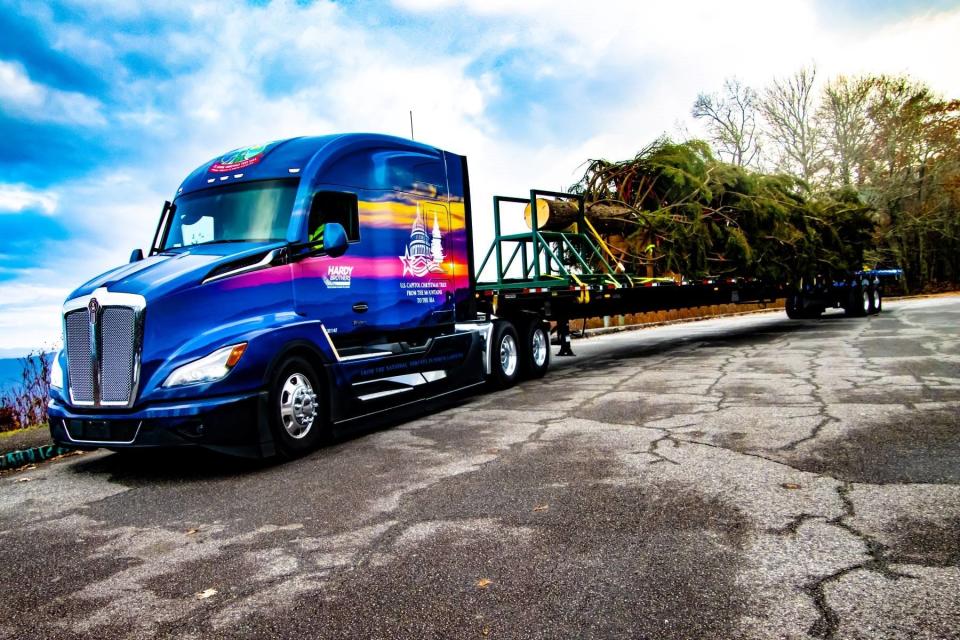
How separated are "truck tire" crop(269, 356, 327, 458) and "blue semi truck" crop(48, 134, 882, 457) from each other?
0.01 m

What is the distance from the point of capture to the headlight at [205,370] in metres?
5.53

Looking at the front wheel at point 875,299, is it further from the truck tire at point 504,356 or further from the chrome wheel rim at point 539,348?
the truck tire at point 504,356

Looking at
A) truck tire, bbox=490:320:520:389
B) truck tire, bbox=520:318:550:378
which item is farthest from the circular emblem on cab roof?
truck tire, bbox=520:318:550:378

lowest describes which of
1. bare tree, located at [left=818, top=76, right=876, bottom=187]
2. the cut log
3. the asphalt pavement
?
the asphalt pavement

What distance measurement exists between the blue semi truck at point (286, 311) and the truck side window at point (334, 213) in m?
0.02

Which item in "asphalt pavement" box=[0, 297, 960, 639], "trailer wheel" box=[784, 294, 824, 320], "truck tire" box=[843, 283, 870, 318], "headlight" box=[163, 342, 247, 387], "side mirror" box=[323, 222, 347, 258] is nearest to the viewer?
"asphalt pavement" box=[0, 297, 960, 639]

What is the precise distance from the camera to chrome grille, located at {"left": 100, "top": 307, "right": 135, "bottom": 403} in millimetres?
5562

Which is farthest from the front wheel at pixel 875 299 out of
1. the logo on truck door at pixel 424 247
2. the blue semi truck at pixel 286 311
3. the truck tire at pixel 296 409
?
the truck tire at pixel 296 409

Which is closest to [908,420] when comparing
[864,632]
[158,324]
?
[864,632]

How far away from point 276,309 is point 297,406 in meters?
0.86

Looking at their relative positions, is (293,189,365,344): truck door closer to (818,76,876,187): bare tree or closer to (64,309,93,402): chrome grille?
(64,309,93,402): chrome grille

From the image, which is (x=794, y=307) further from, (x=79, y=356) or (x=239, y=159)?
(x=79, y=356)

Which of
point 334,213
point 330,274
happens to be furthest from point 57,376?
point 334,213

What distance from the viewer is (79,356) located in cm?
584
